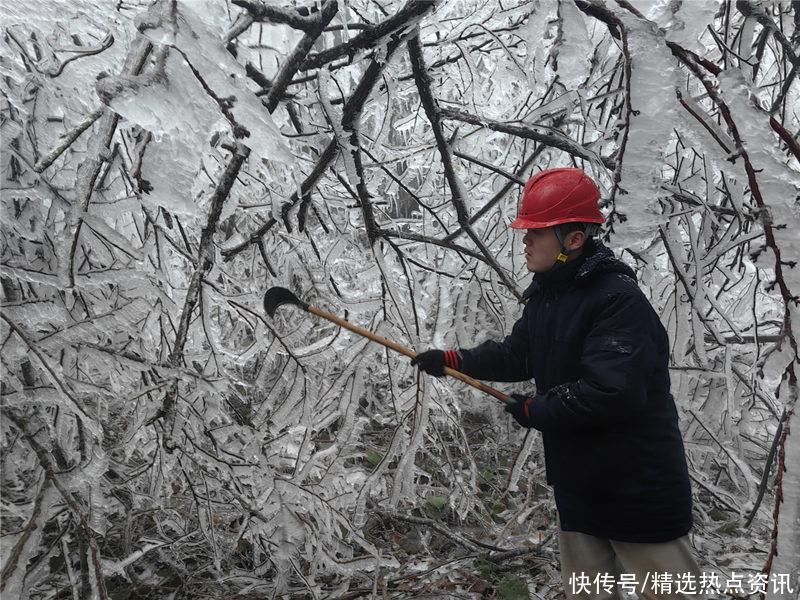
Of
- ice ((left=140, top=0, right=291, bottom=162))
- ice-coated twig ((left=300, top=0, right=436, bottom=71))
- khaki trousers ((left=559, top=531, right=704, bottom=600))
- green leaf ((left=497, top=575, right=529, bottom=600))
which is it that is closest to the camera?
ice ((left=140, top=0, right=291, bottom=162))

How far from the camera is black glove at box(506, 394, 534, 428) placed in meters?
1.73

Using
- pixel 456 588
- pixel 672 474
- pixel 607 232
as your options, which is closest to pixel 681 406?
pixel 672 474

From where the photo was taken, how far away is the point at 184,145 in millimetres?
870

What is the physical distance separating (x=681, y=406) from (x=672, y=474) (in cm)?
108

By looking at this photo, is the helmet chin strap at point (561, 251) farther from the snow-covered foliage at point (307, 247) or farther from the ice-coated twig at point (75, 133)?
the ice-coated twig at point (75, 133)

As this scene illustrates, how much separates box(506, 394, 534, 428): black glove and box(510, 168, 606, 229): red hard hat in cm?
56

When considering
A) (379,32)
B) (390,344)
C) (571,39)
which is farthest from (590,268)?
(379,32)

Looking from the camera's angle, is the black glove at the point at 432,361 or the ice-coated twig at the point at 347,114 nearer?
the ice-coated twig at the point at 347,114

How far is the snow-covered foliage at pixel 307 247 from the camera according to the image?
906mm

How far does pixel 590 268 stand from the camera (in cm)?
167

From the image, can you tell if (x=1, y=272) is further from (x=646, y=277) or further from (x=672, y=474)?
(x=646, y=277)

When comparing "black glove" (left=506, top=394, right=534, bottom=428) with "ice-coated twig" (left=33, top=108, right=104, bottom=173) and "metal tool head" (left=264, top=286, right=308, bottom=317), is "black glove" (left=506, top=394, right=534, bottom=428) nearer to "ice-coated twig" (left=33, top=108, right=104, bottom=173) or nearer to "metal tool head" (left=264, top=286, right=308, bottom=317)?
"metal tool head" (left=264, top=286, right=308, bottom=317)

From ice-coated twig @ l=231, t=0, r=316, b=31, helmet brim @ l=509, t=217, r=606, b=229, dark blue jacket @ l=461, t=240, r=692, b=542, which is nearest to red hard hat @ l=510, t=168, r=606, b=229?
helmet brim @ l=509, t=217, r=606, b=229

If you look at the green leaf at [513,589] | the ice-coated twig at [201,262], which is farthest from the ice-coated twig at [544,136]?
the green leaf at [513,589]
